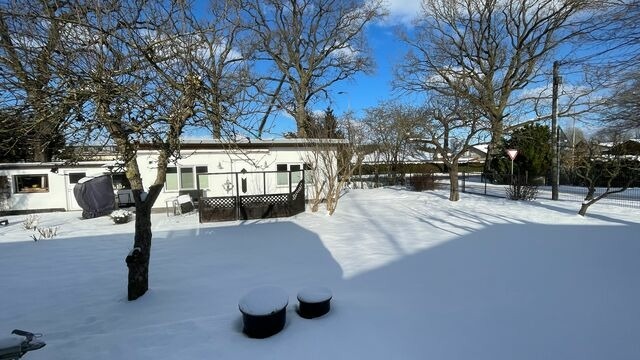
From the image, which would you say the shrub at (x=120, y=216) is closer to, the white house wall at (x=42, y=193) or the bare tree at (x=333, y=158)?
the white house wall at (x=42, y=193)

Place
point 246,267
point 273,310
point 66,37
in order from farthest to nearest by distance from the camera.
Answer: point 246,267 < point 273,310 < point 66,37

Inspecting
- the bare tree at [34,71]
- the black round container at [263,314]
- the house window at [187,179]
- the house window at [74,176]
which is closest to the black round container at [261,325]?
the black round container at [263,314]

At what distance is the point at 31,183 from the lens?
51.6 feet

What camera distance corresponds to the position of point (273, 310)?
142 inches

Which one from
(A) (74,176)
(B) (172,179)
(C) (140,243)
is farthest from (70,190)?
(C) (140,243)

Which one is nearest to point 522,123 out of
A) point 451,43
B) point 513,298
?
point 451,43

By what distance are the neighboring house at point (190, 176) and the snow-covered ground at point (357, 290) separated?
4.55 m

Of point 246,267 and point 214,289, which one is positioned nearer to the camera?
point 214,289

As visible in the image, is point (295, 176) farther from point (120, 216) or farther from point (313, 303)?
point (313, 303)

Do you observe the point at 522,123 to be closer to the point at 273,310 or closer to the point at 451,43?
the point at 451,43

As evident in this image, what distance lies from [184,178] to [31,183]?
26.1 feet

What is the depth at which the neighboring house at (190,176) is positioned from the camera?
1416 centimetres

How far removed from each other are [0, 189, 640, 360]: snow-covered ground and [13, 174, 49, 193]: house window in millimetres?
6826

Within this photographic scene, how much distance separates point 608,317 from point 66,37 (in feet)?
20.9
